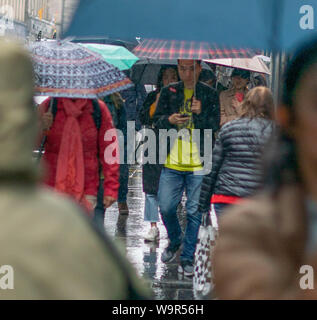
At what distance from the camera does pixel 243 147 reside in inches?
271

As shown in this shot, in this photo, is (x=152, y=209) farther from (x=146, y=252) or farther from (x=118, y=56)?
(x=118, y=56)

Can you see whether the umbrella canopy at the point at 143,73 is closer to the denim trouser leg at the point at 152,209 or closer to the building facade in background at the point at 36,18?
the building facade in background at the point at 36,18

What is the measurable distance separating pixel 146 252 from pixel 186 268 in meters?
1.39

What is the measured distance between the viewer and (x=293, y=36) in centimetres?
519

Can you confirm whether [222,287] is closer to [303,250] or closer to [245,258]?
[245,258]

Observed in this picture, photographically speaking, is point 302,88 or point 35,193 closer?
point 35,193

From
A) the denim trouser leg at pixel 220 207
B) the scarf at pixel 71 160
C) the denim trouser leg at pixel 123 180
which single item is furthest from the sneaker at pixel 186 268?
the denim trouser leg at pixel 123 180

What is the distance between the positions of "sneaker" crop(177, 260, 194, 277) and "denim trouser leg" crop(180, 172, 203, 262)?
38mm

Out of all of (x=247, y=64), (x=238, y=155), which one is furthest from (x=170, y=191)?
(x=247, y=64)
